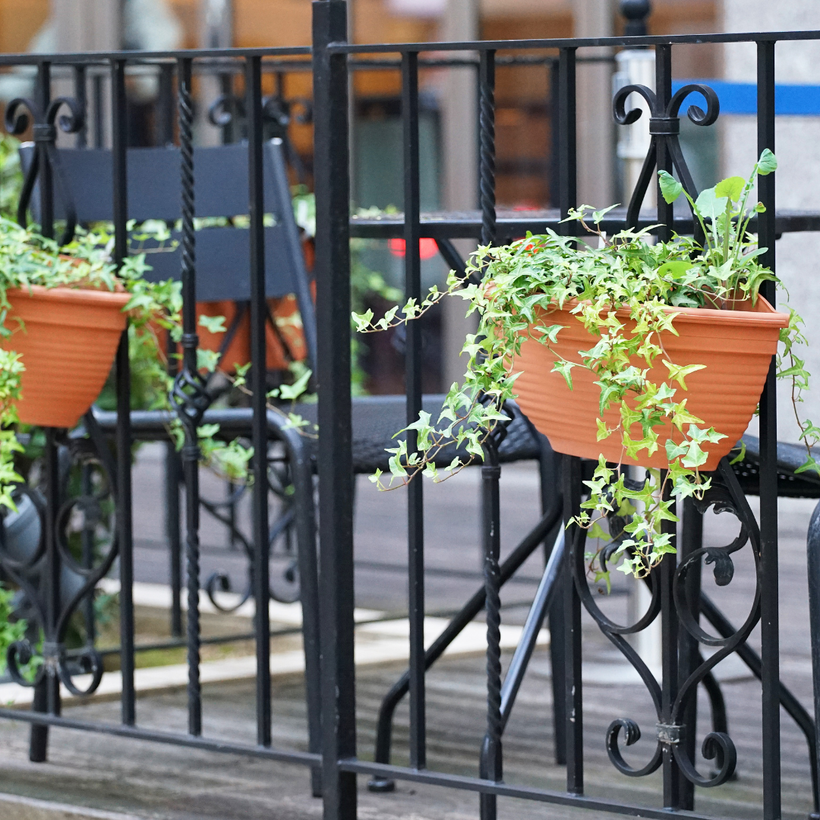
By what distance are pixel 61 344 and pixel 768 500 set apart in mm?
1020

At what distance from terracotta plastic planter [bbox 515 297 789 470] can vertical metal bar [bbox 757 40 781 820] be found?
66 mm

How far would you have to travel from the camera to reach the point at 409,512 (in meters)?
1.78

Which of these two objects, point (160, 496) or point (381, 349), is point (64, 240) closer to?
point (160, 496)

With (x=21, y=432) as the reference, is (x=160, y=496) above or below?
below

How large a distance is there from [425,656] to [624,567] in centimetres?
49

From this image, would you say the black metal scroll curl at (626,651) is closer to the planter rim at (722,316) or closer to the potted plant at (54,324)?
the planter rim at (722,316)

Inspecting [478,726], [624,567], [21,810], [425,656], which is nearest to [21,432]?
[21,810]

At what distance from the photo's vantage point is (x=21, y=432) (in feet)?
7.40

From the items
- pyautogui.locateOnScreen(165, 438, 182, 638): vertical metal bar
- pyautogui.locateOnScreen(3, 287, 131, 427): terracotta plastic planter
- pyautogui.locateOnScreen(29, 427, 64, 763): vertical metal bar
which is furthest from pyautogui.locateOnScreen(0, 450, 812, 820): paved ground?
pyautogui.locateOnScreen(3, 287, 131, 427): terracotta plastic planter

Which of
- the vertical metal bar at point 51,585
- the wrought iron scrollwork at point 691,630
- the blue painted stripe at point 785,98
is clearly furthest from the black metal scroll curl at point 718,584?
the blue painted stripe at point 785,98

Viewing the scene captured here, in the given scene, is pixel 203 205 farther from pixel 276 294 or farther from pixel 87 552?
pixel 87 552

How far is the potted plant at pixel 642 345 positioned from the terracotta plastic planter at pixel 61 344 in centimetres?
65

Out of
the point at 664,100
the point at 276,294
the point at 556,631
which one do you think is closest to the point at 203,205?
the point at 276,294

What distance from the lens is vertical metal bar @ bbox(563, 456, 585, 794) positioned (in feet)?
5.42
